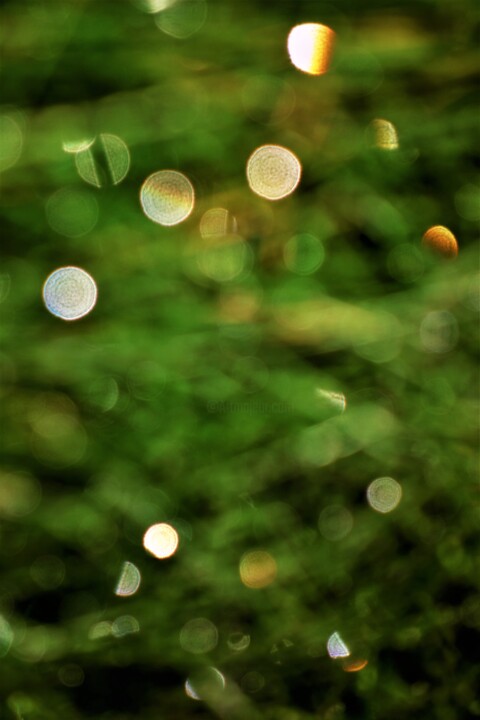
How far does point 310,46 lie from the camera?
55 cm

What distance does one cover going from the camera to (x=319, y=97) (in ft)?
1.86

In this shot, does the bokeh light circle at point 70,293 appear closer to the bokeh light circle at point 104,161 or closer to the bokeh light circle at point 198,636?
the bokeh light circle at point 104,161

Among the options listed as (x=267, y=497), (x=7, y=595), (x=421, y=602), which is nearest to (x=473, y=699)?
(x=421, y=602)

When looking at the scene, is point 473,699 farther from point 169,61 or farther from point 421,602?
point 169,61

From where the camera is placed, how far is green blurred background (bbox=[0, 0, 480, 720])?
51 cm

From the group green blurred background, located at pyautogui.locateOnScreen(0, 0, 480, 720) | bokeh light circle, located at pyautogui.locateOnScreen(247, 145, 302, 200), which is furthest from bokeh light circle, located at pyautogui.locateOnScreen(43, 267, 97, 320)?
bokeh light circle, located at pyautogui.locateOnScreen(247, 145, 302, 200)

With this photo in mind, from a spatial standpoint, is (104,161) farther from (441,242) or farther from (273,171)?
(441,242)

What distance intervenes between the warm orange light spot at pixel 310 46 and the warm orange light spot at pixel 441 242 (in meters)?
0.13

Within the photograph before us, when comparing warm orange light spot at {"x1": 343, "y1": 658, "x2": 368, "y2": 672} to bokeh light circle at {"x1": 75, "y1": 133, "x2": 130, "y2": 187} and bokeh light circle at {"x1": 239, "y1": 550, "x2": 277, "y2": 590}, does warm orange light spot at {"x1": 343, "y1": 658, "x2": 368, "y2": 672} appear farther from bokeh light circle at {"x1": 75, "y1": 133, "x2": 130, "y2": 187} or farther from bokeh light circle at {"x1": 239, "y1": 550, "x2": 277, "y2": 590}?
bokeh light circle at {"x1": 75, "y1": 133, "x2": 130, "y2": 187}

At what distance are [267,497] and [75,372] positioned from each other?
0.14 meters

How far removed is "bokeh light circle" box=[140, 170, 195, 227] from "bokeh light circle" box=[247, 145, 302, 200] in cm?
5

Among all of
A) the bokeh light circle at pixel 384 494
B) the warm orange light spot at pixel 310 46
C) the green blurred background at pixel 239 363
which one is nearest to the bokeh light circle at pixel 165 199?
the green blurred background at pixel 239 363

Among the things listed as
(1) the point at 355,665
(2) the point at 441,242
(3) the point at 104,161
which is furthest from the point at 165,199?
(1) the point at 355,665

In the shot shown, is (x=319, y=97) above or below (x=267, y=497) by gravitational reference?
above
